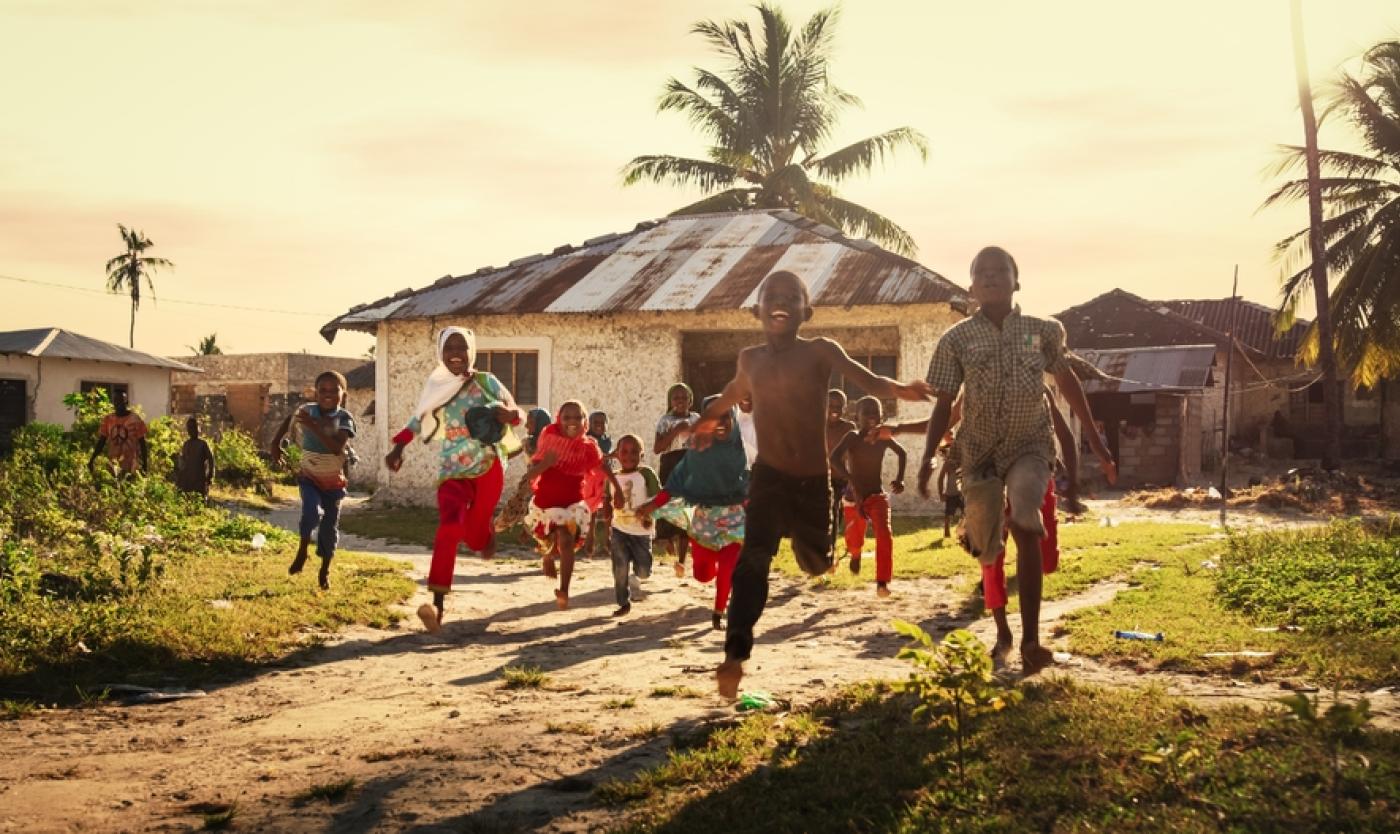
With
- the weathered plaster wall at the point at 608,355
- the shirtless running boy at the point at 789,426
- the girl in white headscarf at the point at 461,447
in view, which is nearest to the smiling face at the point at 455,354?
the girl in white headscarf at the point at 461,447

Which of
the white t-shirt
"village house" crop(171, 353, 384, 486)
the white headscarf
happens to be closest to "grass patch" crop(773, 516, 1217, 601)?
the white t-shirt

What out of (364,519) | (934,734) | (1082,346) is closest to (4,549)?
(934,734)

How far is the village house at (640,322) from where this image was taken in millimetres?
19484

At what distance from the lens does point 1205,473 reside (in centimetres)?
3312

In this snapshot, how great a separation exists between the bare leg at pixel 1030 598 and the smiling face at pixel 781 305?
57.3 inches

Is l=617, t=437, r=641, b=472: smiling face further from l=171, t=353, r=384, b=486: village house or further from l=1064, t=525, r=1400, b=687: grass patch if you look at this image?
l=171, t=353, r=384, b=486: village house

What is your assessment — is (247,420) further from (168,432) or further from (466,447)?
(466,447)

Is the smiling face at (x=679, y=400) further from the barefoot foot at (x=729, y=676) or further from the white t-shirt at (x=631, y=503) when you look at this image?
the barefoot foot at (x=729, y=676)

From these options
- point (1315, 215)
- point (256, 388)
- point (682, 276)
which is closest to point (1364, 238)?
point (1315, 215)

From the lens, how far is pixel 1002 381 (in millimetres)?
6160

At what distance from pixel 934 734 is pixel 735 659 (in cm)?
100

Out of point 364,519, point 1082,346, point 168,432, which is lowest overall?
point 364,519

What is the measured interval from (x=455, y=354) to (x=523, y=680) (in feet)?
8.92

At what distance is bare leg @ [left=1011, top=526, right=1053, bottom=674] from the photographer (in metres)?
5.84
